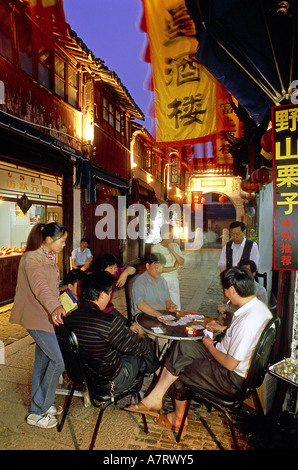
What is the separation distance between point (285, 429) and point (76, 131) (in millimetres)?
10118

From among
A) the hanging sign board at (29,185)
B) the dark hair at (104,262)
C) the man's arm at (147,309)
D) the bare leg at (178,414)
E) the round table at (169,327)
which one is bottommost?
the bare leg at (178,414)

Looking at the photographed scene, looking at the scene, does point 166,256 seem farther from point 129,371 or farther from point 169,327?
point 129,371

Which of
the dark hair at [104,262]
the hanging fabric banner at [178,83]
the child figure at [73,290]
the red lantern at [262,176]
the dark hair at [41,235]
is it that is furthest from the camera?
the red lantern at [262,176]

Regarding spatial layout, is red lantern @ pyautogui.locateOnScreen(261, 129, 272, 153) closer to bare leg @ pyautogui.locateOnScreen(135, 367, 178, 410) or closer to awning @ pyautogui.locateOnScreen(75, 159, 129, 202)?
bare leg @ pyautogui.locateOnScreen(135, 367, 178, 410)

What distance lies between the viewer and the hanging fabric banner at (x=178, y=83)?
4.52 m

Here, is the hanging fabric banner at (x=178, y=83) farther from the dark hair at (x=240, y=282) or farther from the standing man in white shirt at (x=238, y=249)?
the dark hair at (x=240, y=282)

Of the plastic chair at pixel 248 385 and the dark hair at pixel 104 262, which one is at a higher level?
the dark hair at pixel 104 262

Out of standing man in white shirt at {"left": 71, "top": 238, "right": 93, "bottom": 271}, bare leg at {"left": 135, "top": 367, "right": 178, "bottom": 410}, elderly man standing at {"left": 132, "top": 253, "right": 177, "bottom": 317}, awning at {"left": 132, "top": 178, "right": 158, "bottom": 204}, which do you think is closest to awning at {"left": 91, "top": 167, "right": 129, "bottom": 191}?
awning at {"left": 132, "top": 178, "right": 158, "bottom": 204}

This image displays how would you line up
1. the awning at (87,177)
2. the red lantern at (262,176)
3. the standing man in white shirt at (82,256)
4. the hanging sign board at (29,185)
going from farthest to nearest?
the awning at (87,177), the standing man in white shirt at (82,256), the hanging sign board at (29,185), the red lantern at (262,176)

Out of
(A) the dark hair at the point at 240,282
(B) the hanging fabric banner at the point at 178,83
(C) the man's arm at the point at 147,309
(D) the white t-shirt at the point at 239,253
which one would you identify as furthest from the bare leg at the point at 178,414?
(B) the hanging fabric banner at the point at 178,83

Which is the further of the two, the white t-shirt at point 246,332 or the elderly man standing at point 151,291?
the elderly man standing at point 151,291

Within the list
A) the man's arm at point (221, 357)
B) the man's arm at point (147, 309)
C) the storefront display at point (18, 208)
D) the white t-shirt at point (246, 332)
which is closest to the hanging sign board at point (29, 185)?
the storefront display at point (18, 208)

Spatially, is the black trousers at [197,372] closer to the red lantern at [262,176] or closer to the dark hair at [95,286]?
the dark hair at [95,286]

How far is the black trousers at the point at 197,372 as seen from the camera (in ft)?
9.17
